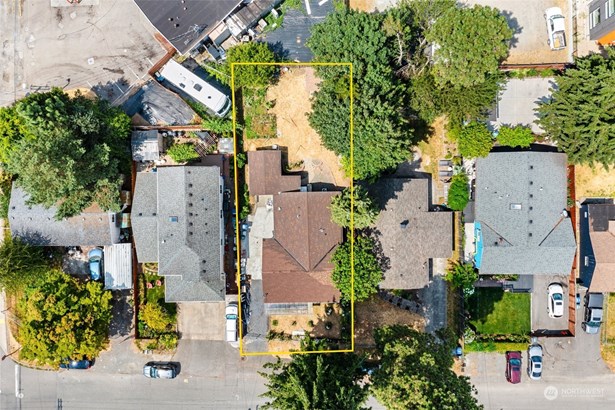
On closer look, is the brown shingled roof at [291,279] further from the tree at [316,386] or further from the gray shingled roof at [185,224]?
the tree at [316,386]

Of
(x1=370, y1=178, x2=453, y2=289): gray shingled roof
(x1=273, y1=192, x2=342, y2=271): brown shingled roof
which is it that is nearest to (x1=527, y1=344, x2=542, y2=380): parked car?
(x1=370, y1=178, x2=453, y2=289): gray shingled roof

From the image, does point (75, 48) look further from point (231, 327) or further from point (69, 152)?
point (231, 327)

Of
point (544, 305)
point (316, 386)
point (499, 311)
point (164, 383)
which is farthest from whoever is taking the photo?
point (164, 383)

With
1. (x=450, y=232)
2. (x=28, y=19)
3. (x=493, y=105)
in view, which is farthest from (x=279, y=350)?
(x=28, y=19)

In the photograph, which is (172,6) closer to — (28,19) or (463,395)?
(28,19)

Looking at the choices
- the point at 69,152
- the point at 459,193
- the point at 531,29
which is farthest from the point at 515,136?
the point at 69,152

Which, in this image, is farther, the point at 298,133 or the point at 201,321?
the point at 201,321

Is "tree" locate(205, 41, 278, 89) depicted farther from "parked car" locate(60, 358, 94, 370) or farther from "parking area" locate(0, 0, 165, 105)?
"parked car" locate(60, 358, 94, 370)
